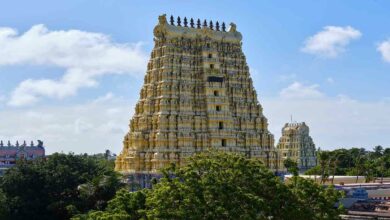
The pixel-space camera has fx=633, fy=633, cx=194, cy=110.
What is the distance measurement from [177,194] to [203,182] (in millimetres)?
1492

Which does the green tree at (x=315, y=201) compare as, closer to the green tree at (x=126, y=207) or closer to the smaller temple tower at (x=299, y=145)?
the green tree at (x=126, y=207)

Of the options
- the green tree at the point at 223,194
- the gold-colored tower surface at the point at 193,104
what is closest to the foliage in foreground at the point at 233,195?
the green tree at the point at 223,194

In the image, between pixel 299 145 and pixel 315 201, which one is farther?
pixel 299 145

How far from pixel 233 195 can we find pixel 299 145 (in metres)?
81.3

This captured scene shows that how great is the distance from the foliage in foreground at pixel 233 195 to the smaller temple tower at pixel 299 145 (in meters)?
77.7

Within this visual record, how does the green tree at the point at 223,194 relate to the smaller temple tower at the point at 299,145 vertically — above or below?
below

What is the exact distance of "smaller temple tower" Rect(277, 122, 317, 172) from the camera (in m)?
111

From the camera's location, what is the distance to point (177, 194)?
32.1 meters

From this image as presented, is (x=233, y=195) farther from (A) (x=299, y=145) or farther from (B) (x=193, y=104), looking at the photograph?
(A) (x=299, y=145)

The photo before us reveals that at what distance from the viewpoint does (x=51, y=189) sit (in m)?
50.7

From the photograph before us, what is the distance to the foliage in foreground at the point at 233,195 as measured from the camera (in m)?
30.9

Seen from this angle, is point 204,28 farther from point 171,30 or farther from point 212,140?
point 212,140

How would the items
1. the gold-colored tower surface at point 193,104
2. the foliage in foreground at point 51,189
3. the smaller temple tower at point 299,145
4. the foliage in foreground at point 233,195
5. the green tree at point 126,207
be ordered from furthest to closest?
the smaller temple tower at point 299,145 → the gold-colored tower surface at point 193,104 → the foliage in foreground at point 51,189 → the green tree at point 126,207 → the foliage in foreground at point 233,195

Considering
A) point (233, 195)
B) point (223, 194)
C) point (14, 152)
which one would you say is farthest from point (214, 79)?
point (14, 152)
